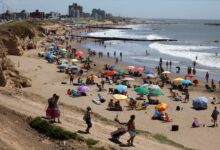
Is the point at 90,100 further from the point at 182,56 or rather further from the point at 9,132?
the point at 182,56

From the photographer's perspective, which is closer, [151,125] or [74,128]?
[74,128]

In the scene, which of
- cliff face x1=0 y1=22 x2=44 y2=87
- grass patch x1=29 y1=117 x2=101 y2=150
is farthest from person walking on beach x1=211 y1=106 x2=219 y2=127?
cliff face x1=0 y1=22 x2=44 y2=87

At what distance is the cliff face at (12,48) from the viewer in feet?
79.7

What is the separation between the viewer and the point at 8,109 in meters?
15.0

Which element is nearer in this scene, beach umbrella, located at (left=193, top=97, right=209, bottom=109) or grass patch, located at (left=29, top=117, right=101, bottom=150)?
grass patch, located at (left=29, top=117, right=101, bottom=150)

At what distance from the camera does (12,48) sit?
43.6 meters

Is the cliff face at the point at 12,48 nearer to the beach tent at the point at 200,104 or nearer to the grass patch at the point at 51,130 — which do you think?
the grass patch at the point at 51,130

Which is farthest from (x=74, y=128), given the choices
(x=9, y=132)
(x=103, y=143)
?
(x=9, y=132)

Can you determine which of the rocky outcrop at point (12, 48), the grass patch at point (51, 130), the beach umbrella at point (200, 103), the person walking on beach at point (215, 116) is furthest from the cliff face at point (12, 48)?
the person walking on beach at point (215, 116)

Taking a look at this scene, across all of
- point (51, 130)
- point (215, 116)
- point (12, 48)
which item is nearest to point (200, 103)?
point (215, 116)

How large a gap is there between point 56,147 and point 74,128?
2.22m

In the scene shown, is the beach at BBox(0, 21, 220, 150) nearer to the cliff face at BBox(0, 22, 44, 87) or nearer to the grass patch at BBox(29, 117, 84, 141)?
the grass patch at BBox(29, 117, 84, 141)

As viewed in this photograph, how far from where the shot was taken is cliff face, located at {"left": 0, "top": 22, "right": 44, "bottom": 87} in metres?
24.3

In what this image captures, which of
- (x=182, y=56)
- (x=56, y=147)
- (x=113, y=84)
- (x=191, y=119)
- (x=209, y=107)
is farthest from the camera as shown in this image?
(x=182, y=56)
